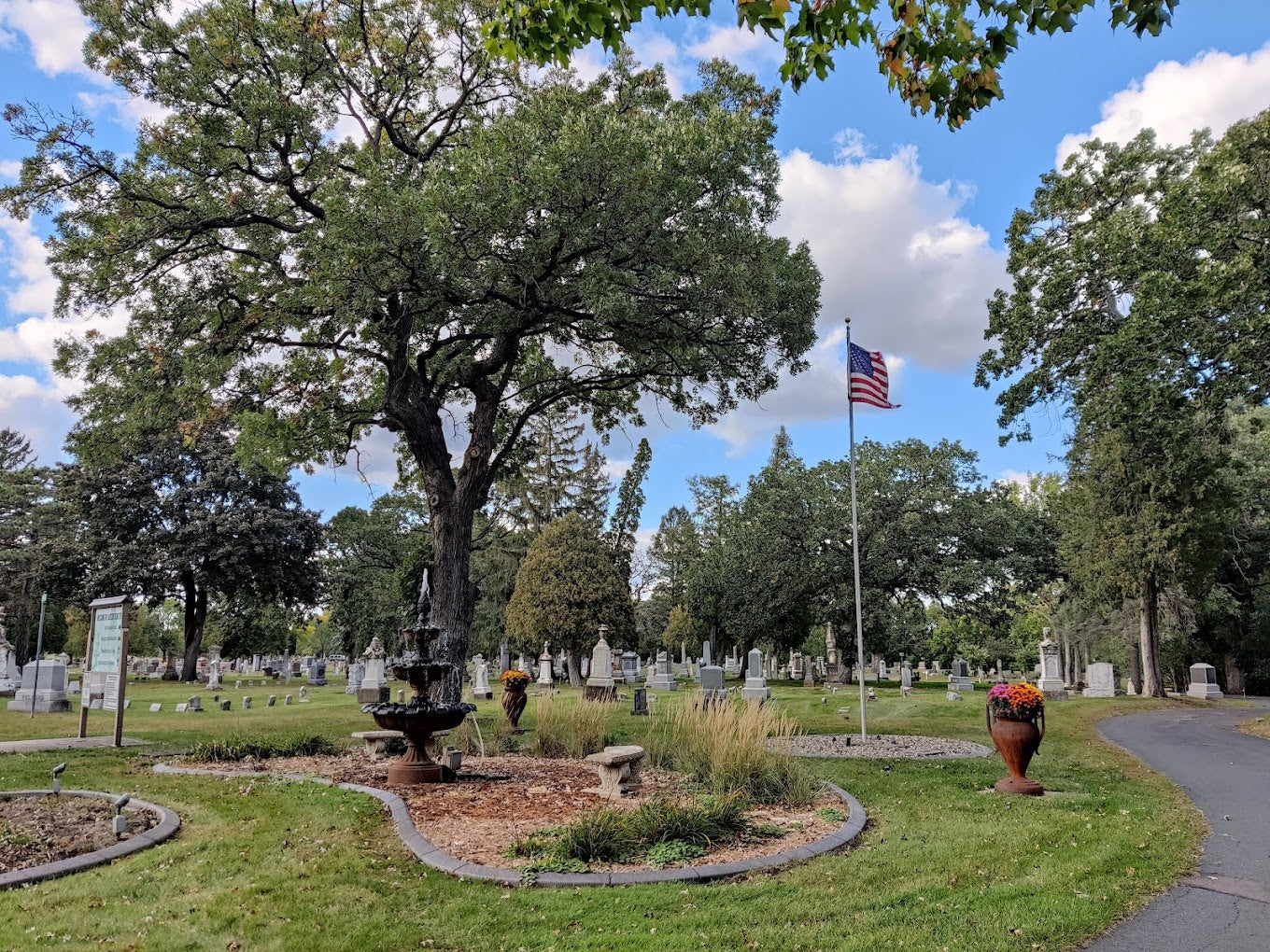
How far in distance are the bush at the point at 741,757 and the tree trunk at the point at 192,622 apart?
3346 centimetres

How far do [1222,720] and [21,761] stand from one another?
72.3ft

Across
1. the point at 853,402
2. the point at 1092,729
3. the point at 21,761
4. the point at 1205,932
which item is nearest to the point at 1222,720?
the point at 1092,729

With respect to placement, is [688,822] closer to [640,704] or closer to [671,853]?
[671,853]

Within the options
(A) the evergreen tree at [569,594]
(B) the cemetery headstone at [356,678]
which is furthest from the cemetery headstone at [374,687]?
(A) the evergreen tree at [569,594]

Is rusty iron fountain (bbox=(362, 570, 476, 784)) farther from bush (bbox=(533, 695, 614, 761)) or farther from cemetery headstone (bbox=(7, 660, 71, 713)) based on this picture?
cemetery headstone (bbox=(7, 660, 71, 713))

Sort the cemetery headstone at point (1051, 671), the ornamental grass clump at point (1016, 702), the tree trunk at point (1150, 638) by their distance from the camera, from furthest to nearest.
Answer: the cemetery headstone at point (1051, 671) → the tree trunk at point (1150, 638) → the ornamental grass clump at point (1016, 702)

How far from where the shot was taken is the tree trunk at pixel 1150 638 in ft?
77.5

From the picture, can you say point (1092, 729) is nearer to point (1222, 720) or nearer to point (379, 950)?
point (1222, 720)

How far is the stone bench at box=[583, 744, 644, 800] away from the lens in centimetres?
802

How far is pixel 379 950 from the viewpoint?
4.08 m

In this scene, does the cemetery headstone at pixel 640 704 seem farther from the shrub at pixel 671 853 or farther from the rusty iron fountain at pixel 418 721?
the shrub at pixel 671 853

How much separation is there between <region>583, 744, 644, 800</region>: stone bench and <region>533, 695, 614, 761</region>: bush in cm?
292

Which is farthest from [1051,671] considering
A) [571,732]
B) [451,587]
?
[451,587]

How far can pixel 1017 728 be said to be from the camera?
8117 millimetres
